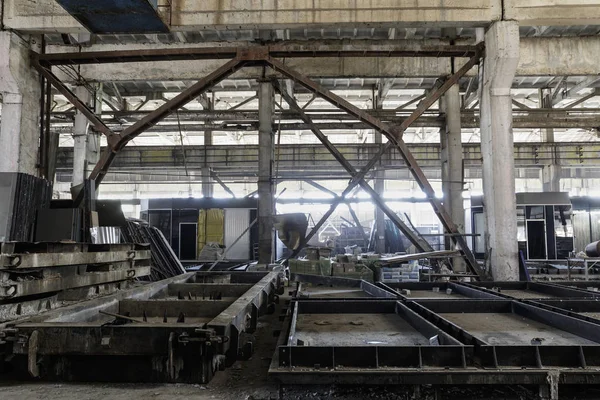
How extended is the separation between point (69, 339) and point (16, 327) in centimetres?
33

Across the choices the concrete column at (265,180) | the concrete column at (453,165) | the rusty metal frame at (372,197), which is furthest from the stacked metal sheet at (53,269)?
the concrete column at (453,165)

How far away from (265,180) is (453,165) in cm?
508

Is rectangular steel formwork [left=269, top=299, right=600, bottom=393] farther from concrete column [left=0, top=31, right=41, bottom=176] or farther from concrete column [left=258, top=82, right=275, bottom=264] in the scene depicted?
concrete column [left=0, top=31, right=41, bottom=176]

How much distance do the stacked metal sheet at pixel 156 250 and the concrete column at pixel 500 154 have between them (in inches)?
248

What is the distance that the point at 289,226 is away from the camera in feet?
33.0

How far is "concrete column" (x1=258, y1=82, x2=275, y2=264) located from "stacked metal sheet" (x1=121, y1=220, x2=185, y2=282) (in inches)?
90.5

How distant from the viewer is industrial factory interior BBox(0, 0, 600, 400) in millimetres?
2618

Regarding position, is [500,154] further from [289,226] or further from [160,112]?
[160,112]

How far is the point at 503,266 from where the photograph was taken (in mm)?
7758

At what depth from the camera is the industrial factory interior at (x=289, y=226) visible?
262cm

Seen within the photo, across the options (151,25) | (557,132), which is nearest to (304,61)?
(151,25)

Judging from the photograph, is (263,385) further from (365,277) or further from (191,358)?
(365,277)

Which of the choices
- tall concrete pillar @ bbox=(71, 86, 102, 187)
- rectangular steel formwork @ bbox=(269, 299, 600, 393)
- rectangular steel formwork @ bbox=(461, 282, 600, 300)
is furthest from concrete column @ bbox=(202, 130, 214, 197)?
rectangular steel formwork @ bbox=(269, 299, 600, 393)

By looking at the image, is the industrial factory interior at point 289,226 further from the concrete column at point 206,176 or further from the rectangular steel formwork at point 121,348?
the concrete column at point 206,176
